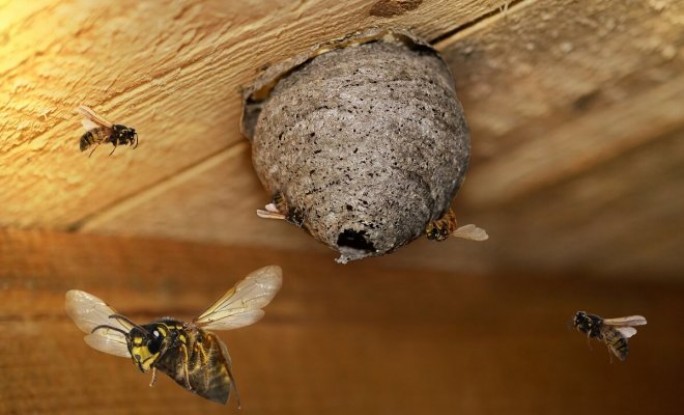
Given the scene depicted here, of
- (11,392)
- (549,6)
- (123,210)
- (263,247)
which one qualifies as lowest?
(263,247)

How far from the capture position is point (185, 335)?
1.37 m

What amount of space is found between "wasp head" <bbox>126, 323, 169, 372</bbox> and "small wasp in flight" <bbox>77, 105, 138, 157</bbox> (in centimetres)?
30

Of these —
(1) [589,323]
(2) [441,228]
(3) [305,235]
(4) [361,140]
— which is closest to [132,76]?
(4) [361,140]

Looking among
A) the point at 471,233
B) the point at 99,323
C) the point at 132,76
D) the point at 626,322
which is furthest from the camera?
the point at 626,322

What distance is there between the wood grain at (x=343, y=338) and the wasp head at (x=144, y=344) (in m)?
0.27

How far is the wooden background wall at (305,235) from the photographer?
4.07ft

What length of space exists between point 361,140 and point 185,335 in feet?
1.39

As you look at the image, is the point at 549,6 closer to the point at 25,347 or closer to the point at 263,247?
the point at 263,247

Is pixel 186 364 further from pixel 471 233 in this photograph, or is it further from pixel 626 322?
pixel 626 322

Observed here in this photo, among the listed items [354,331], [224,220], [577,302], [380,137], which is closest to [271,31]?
[380,137]

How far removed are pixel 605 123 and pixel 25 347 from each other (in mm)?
1219

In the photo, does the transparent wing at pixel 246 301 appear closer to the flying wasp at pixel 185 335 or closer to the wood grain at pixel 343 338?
the flying wasp at pixel 185 335

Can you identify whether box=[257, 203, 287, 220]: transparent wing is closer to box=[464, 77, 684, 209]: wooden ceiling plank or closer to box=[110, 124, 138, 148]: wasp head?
box=[110, 124, 138, 148]: wasp head

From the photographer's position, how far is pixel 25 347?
4.89 feet
